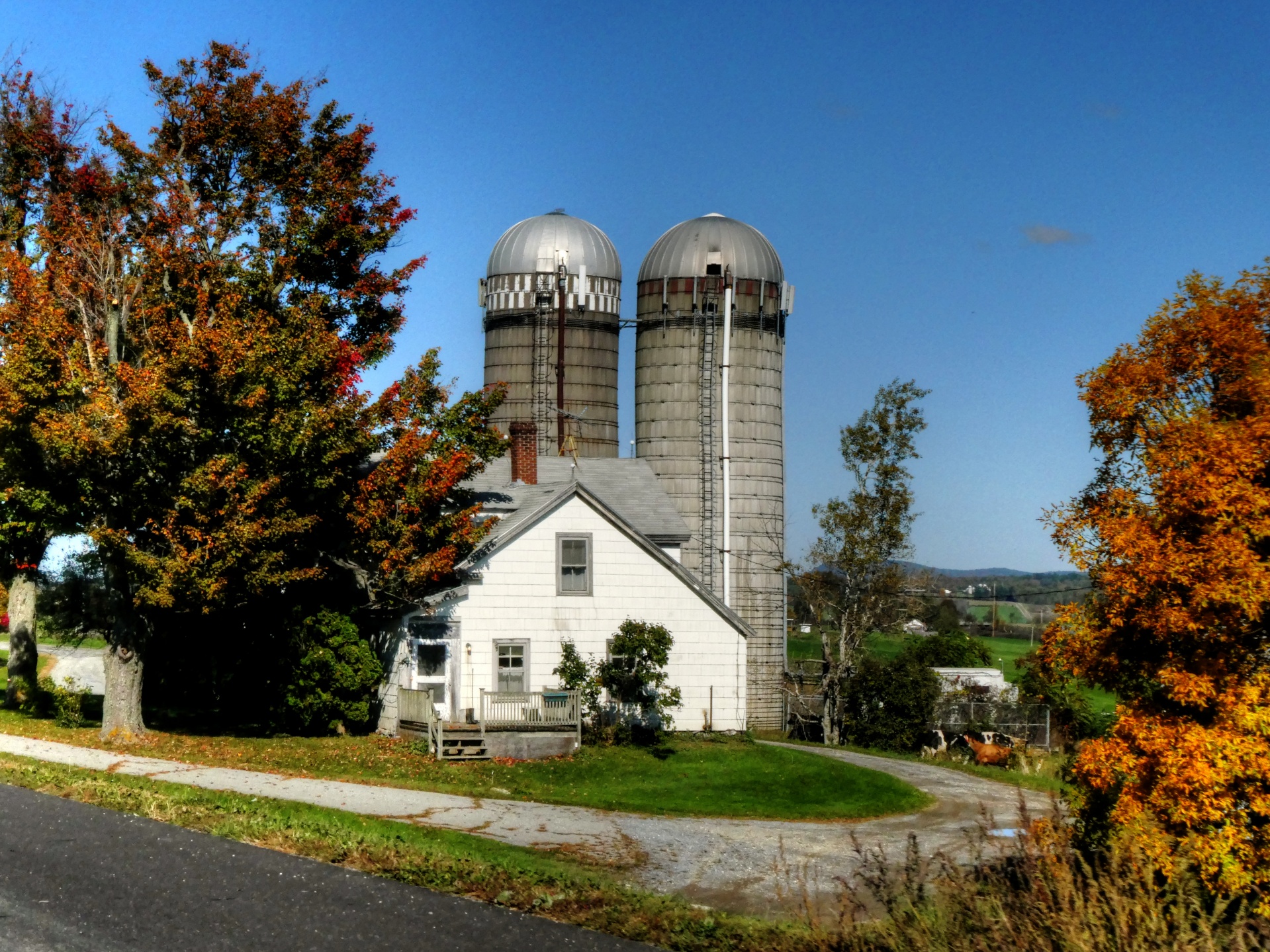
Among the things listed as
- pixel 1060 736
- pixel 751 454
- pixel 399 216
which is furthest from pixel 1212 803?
pixel 751 454

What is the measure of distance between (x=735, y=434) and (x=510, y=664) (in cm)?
2058

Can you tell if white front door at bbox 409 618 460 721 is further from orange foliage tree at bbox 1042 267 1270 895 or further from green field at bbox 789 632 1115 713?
green field at bbox 789 632 1115 713

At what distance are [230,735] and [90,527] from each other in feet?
20.8

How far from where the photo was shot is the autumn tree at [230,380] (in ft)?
80.0

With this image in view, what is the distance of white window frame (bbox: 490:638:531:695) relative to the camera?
102 feet

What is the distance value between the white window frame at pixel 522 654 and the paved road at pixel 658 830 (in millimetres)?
8929

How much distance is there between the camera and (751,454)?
49625mm

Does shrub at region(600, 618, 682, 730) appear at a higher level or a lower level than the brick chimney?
lower

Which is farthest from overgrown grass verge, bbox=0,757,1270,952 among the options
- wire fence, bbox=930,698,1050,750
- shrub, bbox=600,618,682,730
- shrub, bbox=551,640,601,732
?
wire fence, bbox=930,698,1050,750

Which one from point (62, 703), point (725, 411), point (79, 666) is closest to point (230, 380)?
point (62, 703)

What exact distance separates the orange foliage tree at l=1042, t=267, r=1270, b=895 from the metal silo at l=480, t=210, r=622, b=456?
37308 mm

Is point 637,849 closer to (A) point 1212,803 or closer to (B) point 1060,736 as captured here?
(A) point 1212,803

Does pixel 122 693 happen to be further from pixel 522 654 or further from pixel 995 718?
pixel 995 718

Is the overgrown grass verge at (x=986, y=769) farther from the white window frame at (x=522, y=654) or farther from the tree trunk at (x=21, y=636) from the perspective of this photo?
the tree trunk at (x=21, y=636)
